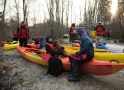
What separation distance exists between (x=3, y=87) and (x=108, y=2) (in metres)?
38.4

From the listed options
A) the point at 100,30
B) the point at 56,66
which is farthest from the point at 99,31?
the point at 56,66

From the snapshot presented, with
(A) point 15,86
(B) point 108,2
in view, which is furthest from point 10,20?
(A) point 15,86

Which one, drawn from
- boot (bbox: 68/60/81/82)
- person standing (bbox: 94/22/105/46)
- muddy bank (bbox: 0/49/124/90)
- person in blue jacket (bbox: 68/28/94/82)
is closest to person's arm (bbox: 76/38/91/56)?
person in blue jacket (bbox: 68/28/94/82)

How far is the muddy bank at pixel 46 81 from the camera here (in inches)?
207

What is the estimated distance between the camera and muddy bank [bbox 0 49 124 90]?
5.25 metres

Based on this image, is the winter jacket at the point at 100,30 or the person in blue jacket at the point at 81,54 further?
the winter jacket at the point at 100,30

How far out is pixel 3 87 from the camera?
5.96 metres

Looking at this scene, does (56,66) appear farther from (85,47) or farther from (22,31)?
(22,31)

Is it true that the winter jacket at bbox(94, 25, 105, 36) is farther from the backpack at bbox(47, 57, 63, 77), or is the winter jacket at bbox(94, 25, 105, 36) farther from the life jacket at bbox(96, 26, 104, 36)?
the backpack at bbox(47, 57, 63, 77)

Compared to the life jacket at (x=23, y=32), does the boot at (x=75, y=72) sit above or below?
below

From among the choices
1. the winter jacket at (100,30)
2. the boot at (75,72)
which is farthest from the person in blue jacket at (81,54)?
the winter jacket at (100,30)

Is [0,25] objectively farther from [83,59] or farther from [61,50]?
[83,59]

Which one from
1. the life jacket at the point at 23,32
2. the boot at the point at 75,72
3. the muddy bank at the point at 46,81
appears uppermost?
the life jacket at the point at 23,32

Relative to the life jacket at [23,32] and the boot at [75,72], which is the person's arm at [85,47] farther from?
the life jacket at [23,32]
